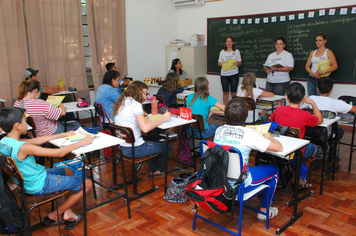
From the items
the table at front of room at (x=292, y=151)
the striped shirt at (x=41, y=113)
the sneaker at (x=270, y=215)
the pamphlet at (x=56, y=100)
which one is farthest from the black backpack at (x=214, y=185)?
the pamphlet at (x=56, y=100)

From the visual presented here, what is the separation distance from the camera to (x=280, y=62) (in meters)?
5.94

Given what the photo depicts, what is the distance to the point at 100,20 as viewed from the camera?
251 inches

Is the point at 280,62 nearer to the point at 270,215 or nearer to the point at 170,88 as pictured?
the point at 170,88

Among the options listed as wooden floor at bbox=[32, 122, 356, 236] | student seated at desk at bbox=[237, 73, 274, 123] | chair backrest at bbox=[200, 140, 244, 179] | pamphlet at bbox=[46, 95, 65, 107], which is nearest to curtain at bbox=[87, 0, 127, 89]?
pamphlet at bbox=[46, 95, 65, 107]

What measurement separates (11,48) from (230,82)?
4299 millimetres

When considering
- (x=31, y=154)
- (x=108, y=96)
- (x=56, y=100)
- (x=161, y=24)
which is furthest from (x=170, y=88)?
(x=161, y=24)

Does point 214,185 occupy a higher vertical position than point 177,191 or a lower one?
higher

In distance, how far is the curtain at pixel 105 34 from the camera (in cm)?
628

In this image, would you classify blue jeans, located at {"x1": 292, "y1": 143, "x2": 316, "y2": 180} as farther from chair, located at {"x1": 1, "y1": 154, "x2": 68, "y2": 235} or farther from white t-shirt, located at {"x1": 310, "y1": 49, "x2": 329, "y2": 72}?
white t-shirt, located at {"x1": 310, "y1": 49, "x2": 329, "y2": 72}

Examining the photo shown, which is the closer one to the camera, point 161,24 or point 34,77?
point 34,77

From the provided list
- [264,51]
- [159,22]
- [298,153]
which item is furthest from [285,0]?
[298,153]

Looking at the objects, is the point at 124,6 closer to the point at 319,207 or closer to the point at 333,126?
the point at 333,126

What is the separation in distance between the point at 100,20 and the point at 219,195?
5.21m

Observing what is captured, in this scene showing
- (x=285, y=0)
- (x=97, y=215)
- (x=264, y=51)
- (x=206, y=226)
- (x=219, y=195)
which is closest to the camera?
(x=219, y=195)
